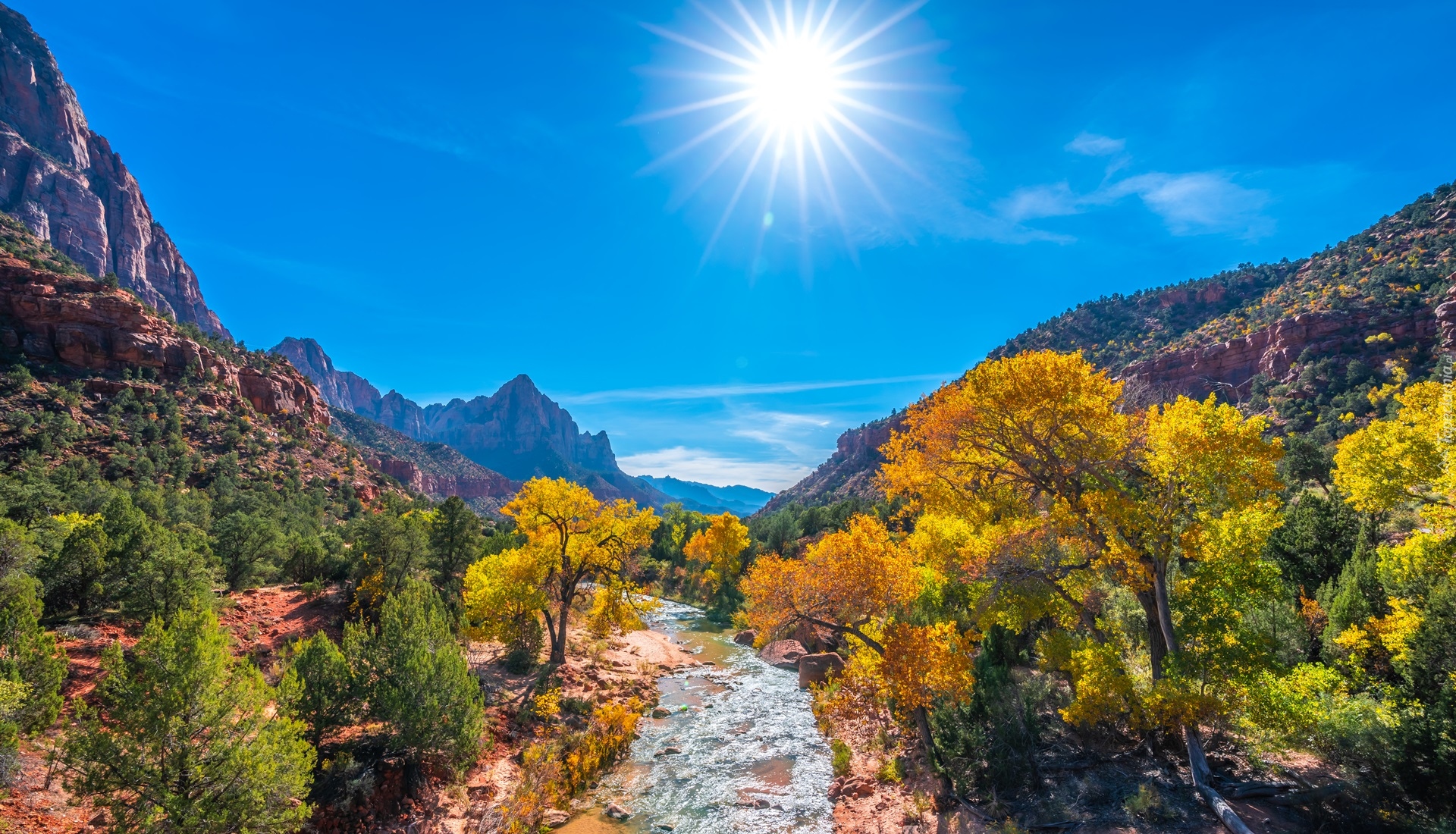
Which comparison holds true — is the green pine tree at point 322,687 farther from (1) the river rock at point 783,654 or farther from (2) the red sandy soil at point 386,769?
(1) the river rock at point 783,654

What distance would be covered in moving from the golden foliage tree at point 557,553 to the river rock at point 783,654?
33.3 ft

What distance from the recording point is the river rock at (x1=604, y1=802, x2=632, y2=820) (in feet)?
43.8

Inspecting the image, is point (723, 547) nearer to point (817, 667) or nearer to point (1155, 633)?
point (817, 667)

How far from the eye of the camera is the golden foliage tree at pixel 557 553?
20.7 meters

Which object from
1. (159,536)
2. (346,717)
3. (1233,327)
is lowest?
(346,717)

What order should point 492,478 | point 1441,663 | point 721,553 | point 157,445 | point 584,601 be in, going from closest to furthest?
point 1441,663
point 584,601
point 157,445
point 721,553
point 492,478

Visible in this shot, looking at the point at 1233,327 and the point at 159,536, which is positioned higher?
the point at 1233,327

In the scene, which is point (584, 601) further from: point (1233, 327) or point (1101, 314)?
point (1101, 314)

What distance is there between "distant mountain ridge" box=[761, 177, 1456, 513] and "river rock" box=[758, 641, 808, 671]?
2849 cm

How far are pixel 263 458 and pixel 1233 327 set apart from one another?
13499 centimetres

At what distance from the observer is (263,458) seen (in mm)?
55125

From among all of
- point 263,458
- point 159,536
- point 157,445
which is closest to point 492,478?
point 263,458

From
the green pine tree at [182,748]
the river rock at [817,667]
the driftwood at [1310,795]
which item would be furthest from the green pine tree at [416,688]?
the driftwood at [1310,795]

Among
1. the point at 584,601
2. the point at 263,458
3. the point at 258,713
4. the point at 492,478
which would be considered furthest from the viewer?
the point at 492,478
